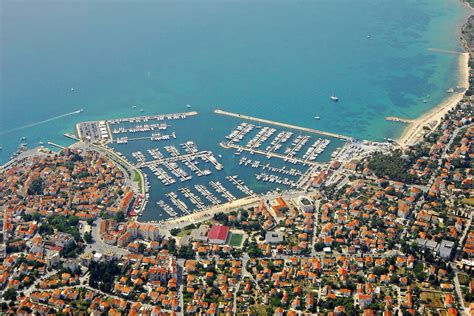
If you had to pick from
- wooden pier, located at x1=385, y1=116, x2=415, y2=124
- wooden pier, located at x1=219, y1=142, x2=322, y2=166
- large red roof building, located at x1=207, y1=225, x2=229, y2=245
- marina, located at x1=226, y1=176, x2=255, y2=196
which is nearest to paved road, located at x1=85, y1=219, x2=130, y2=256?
large red roof building, located at x1=207, y1=225, x2=229, y2=245

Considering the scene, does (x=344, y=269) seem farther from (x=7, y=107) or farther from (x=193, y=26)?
(x=193, y=26)

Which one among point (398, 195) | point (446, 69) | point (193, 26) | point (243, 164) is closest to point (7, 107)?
point (243, 164)

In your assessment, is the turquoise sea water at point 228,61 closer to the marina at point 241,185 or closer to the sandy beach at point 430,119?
Result: the sandy beach at point 430,119

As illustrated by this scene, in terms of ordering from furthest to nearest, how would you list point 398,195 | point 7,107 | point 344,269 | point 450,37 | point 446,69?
point 450,37 → point 446,69 → point 7,107 → point 398,195 → point 344,269

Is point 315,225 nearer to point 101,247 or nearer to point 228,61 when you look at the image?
point 101,247

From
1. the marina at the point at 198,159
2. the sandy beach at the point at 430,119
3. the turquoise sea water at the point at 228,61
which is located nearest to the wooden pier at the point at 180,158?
the marina at the point at 198,159

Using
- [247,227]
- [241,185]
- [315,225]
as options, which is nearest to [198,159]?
[241,185]
